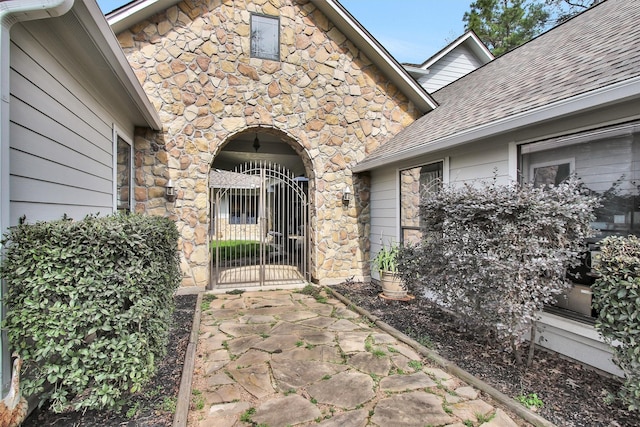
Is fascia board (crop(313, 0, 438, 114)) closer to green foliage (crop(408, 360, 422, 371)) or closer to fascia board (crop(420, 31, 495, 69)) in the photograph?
fascia board (crop(420, 31, 495, 69))

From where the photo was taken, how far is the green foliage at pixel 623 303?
89.4 inches

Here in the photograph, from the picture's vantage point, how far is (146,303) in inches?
94.6

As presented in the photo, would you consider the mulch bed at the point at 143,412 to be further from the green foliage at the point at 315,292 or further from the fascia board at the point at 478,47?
the fascia board at the point at 478,47

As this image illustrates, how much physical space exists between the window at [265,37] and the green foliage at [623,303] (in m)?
6.22

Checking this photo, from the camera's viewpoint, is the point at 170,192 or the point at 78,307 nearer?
the point at 78,307

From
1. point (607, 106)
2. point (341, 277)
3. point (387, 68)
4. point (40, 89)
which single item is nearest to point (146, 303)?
point (40, 89)

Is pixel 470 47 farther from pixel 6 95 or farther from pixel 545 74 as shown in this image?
pixel 6 95

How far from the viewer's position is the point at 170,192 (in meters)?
6.05

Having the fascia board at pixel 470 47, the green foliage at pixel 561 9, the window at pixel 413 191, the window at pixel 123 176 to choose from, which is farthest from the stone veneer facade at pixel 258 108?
the green foliage at pixel 561 9

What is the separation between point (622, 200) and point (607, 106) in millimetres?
910

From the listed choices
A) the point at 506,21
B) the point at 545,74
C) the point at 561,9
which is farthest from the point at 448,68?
the point at 561,9

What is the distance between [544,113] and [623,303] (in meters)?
2.00

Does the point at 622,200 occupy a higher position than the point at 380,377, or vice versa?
the point at 622,200

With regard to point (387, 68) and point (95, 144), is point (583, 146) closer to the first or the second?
point (387, 68)
